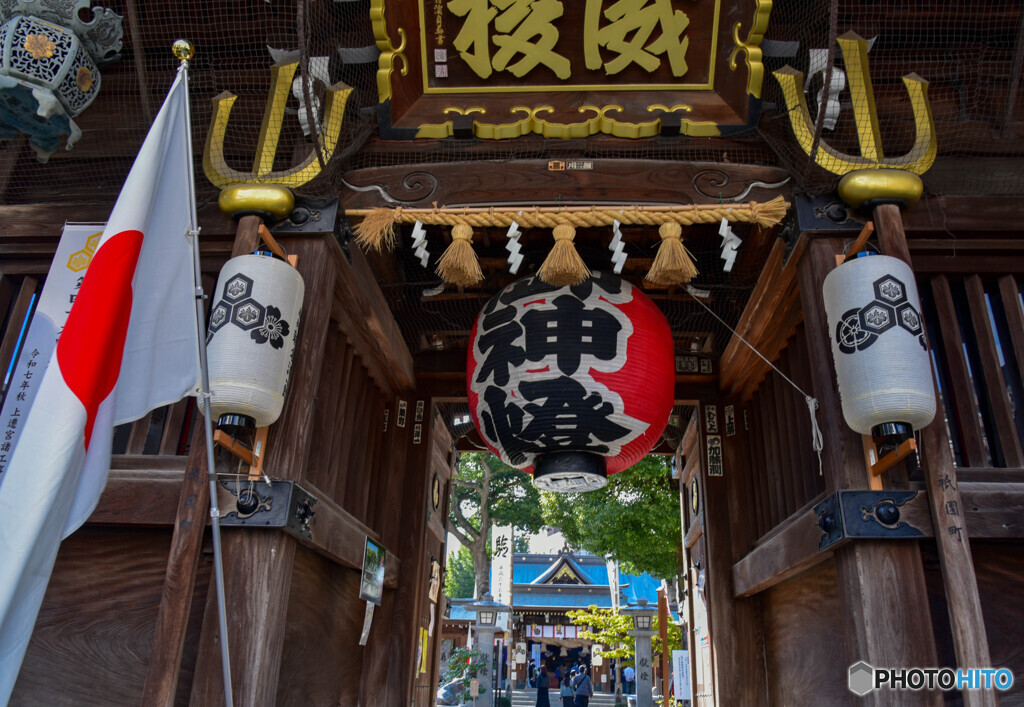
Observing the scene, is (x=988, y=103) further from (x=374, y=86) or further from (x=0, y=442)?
(x=0, y=442)

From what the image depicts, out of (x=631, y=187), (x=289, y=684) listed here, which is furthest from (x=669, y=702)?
(x=631, y=187)

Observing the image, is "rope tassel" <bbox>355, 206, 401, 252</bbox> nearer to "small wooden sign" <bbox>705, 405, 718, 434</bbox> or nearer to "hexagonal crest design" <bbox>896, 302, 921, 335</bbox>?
"hexagonal crest design" <bbox>896, 302, 921, 335</bbox>

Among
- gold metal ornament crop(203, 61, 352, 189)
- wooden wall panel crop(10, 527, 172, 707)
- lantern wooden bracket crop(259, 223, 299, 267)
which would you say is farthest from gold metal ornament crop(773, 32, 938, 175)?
wooden wall panel crop(10, 527, 172, 707)

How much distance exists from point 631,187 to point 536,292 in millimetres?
1022

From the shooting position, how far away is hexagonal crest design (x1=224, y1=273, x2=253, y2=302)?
3.95m

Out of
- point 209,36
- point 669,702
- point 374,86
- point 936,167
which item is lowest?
point 669,702

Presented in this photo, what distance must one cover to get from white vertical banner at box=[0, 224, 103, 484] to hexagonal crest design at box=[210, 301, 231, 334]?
3.23 feet

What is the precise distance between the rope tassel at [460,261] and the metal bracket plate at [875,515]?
2433mm

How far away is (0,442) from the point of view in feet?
13.3

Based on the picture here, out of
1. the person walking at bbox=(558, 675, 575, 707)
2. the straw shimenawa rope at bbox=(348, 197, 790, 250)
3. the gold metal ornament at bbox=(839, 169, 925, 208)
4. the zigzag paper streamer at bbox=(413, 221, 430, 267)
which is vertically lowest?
the person walking at bbox=(558, 675, 575, 707)

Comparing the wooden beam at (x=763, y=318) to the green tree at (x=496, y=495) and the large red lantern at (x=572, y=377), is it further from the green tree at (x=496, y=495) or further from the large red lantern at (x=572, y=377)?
the green tree at (x=496, y=495)

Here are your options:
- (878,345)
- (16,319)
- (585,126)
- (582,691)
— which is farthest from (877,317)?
(582,691)

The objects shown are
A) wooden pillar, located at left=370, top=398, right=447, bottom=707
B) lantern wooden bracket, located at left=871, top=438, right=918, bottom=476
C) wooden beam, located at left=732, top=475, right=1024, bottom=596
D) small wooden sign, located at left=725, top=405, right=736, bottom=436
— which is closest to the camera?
lantern wooden bracket, located at left=871, top=438, right=918, bottom=476

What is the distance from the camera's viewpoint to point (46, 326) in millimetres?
4414
